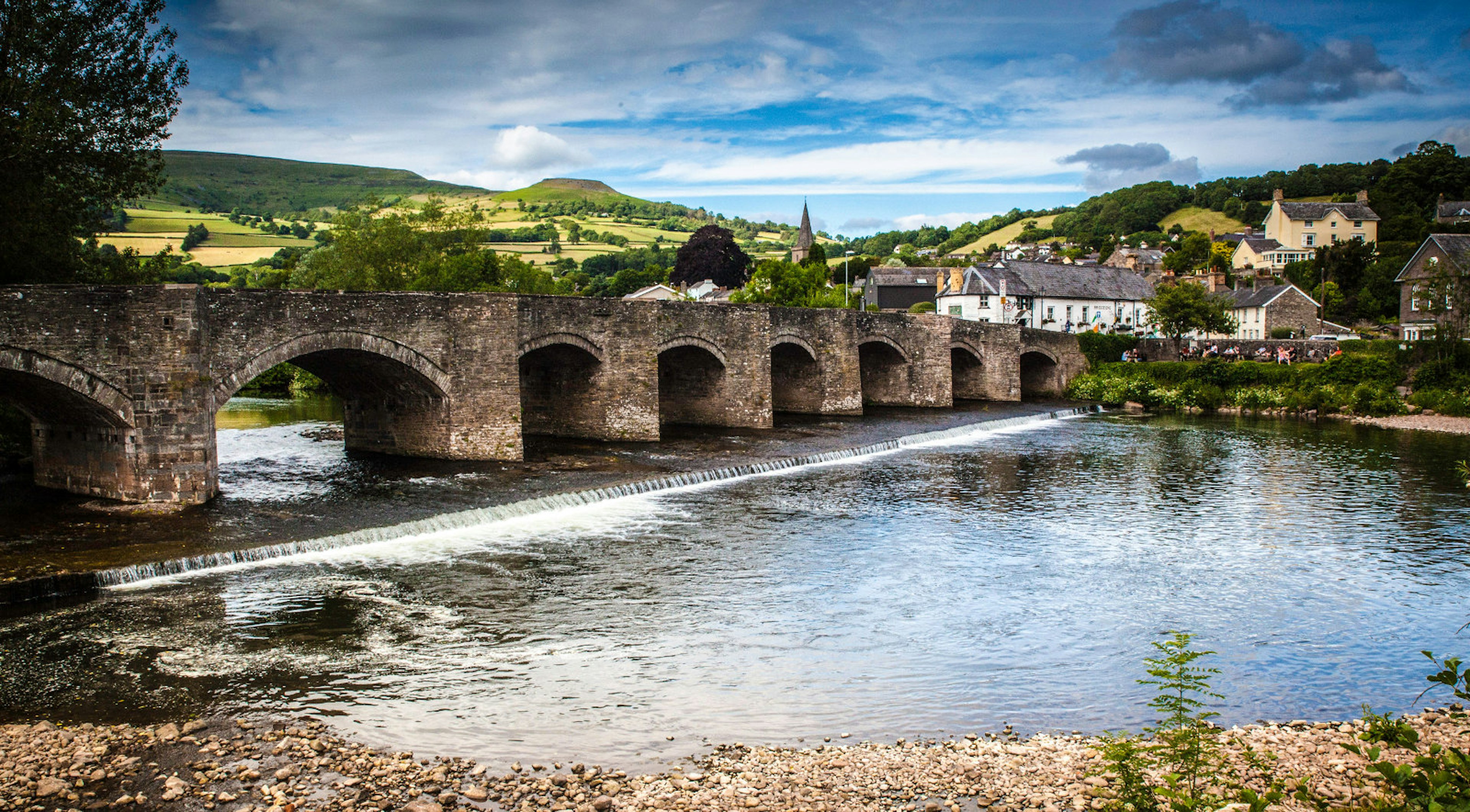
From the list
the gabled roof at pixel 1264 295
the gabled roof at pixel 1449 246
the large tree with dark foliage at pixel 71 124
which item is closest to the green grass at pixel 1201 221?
the gabled roof at pixel 1264 295

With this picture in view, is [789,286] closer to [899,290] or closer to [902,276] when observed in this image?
[899,290]

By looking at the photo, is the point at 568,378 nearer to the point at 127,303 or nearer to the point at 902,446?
the point at 902,446

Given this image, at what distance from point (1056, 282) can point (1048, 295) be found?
1.90 m

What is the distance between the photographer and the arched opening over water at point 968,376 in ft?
140

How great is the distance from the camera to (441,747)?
8.76 metres

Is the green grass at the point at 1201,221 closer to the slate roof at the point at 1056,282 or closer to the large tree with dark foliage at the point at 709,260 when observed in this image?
the slate roof at the point at 1056,282

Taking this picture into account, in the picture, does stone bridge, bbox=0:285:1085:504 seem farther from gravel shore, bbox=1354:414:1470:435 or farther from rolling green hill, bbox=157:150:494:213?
rolling green hill, bbox=157:150:494:213

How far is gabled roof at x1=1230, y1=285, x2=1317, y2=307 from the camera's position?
57.2 meters

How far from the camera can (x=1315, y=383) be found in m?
39.3

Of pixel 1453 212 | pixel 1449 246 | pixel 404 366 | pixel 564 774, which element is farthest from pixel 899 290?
pixel 564 774

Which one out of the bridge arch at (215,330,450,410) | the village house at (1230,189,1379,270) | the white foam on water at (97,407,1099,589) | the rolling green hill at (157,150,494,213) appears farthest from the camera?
the rolling green hill at (157,150,494,213)

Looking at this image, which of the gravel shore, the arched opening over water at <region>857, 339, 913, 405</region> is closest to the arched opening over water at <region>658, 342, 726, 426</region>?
the arched opening over water at <region>857, 339, 913, 405</region>

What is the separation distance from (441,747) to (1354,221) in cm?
9275

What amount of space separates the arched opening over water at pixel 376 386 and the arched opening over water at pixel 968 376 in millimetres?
25490
